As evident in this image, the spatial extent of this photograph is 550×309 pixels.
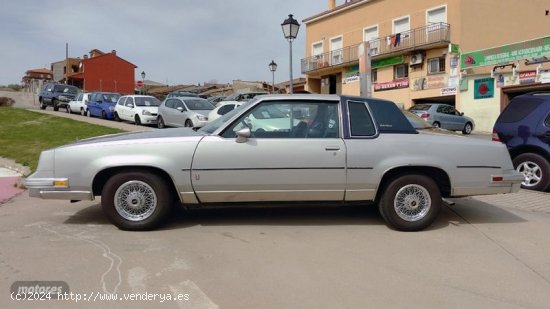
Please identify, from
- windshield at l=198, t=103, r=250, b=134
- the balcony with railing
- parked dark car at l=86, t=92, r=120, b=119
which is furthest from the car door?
the balcony with railing

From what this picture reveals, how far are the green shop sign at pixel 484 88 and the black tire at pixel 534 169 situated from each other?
796 inches

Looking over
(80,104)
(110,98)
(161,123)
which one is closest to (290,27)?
(161,123)

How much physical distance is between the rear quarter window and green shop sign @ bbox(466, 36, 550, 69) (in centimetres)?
1822

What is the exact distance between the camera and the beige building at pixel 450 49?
83.9ft

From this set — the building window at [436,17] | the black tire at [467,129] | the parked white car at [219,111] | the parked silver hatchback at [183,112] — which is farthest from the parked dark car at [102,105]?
the building window at [436,17]

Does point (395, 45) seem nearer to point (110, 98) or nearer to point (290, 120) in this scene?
point (110, 98)

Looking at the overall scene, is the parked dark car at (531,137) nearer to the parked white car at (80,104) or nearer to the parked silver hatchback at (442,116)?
the parked silver hatchback at (442,116)

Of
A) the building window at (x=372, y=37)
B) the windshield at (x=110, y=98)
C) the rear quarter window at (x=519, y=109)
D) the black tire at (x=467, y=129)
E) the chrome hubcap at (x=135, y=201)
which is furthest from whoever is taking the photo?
the building window at (x=372, y=37)

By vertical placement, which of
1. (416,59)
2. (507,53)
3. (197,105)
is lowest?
(197,105)

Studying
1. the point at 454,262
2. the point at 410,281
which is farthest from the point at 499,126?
the point at 410,281

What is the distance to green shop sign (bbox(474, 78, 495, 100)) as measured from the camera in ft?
87.4

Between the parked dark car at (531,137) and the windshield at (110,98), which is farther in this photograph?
the windshield at (110,98)

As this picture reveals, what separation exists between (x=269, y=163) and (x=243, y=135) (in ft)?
1.44

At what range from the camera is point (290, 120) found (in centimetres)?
552
